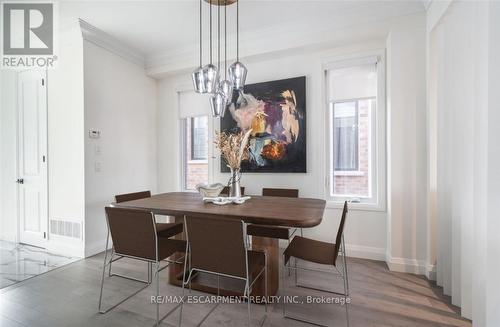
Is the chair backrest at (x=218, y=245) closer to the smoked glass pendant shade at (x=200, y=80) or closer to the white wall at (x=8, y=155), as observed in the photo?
the smoked glass pendant shade at (x=200, y=80)

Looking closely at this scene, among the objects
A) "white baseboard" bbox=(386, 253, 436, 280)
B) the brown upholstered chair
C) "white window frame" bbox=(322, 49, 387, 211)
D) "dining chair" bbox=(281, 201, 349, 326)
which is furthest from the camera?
"white window frame" bbox=(322, 49, 387, 211)

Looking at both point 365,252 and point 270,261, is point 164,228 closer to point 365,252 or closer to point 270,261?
point 270,261

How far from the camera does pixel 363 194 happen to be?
308 cm

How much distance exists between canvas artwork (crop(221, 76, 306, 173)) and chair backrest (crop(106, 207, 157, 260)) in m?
1.99

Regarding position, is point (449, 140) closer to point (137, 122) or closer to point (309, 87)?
point (309, 87)

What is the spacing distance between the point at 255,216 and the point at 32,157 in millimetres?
3726

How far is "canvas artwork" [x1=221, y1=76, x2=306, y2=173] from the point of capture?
128 inches

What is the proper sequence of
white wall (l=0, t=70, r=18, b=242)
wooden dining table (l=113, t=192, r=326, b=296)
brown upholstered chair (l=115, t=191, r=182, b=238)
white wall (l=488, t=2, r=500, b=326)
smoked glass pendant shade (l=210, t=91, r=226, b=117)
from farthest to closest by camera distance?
white wall (l=0, t=70, r=18, b=242) → brown upholstered chair (l=115, t=191, r=182, b=238) → smoked glass pendant shade (l=210, t=91, r=226, b=117) → wooden dining table (l=113, t=192, r=326, b=296) → white wall (l=488, t=2, r=500, b=326)

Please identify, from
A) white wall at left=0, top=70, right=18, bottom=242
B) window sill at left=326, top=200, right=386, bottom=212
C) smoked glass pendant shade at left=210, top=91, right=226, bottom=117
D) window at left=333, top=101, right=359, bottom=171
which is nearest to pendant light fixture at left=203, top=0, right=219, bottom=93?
Result: smoked glass pendant shade at left=210, top=91, right=226, bottom=117

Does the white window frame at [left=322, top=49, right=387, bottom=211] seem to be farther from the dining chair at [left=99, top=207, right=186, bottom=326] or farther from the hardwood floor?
the dining chair at [left=99, top=207, right=186, bottom=326]

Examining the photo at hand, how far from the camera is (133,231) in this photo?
178 centimetres

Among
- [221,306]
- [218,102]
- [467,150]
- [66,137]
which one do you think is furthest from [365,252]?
[66,137]

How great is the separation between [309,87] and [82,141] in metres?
3.10
